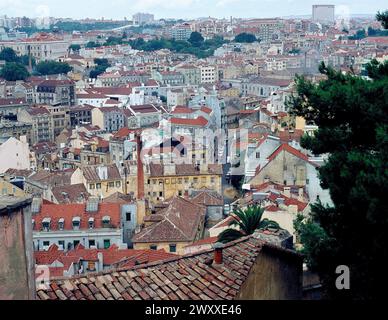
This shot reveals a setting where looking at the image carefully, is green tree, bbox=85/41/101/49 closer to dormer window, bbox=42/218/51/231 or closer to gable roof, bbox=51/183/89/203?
gable roof, bbox=51/183/89/203

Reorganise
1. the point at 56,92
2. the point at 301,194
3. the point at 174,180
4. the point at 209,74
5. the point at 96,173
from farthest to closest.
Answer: the point at 209,74
the point at 56,92
the point at 174,180
the point at 96,173
the point at 301,194

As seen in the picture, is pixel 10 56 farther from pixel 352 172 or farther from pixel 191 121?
pixel 352 172

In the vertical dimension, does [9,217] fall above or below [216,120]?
above

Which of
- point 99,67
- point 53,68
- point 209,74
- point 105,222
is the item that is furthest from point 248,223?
point 99,67

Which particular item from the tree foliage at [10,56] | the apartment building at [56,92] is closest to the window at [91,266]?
the apartment building at [56,92]

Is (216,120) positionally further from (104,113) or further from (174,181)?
(174,181)

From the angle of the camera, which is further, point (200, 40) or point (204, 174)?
point (200, 40)

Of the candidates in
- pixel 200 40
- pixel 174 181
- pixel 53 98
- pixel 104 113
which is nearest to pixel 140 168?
pixel 174 181

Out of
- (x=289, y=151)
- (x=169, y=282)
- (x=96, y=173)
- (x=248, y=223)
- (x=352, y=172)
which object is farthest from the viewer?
(x=96, y=173)
